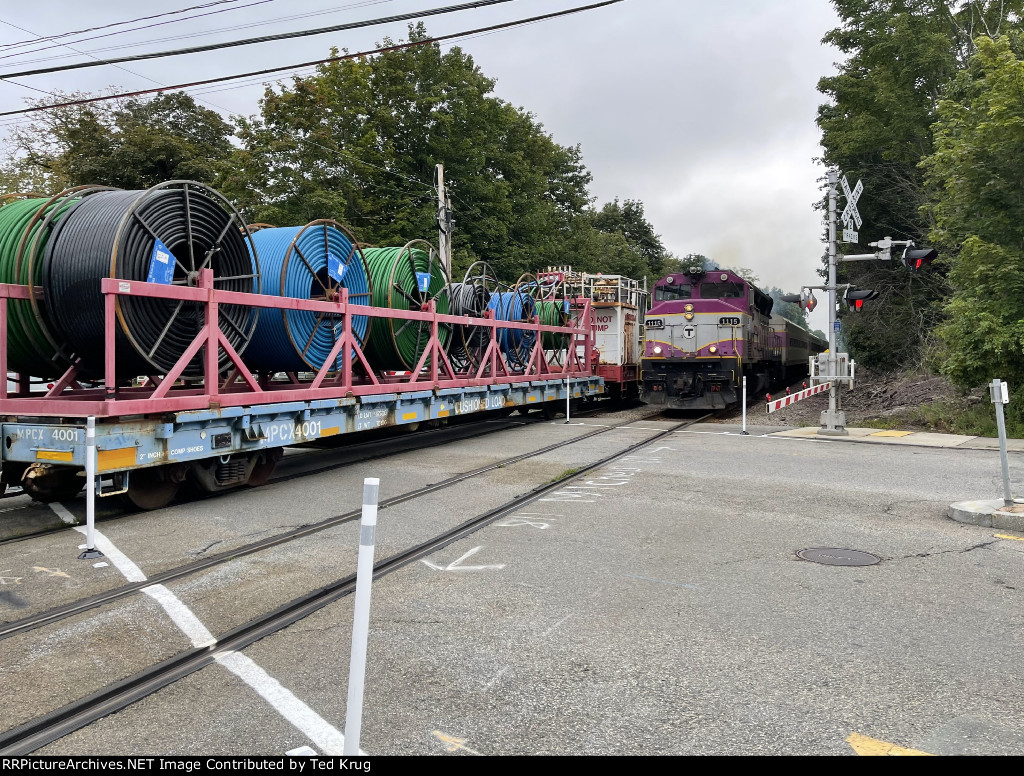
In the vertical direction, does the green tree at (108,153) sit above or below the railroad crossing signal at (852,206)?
above

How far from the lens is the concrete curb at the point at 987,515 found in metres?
7.11

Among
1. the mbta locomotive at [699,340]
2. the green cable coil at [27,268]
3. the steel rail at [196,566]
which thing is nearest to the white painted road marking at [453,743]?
the steel rail at [196,566]

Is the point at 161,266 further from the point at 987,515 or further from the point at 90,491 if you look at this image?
the point at 987,515

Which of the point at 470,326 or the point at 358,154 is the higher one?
the point at 358,154

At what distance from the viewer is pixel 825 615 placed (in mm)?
4695

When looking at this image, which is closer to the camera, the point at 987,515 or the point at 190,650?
the point at 190,650

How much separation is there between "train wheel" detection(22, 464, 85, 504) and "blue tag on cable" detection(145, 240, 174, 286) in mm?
2209

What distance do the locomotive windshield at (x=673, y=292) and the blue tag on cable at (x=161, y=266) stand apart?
1457 cm

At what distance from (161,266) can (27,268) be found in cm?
132

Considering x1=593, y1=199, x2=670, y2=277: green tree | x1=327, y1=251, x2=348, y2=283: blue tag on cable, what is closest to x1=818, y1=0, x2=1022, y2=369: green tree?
x1=327, y1=251, x2=348, y2=283: blue tag on cable

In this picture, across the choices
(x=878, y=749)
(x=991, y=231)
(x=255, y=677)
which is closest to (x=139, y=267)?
(x=255, y=677)

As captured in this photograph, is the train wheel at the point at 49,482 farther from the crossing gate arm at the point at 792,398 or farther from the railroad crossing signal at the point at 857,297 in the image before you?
the railroad crossing signal at the point at 857,297

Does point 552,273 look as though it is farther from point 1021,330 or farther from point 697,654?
point 697,654

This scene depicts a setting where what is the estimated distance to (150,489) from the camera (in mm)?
7922
